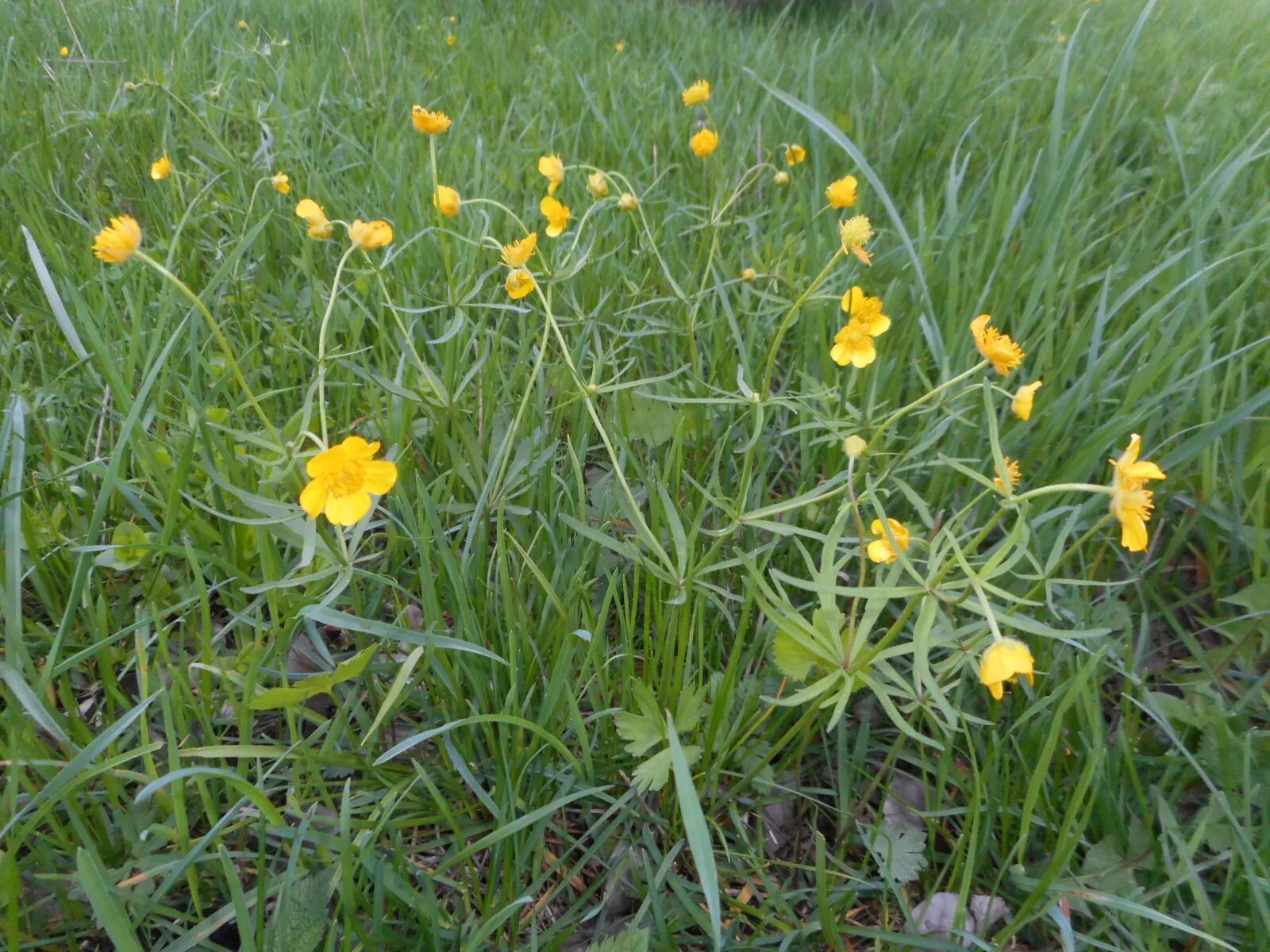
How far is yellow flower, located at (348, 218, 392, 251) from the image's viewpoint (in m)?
1.06

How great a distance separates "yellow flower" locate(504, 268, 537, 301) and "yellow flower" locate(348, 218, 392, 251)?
206mm

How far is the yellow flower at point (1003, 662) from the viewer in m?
0.72

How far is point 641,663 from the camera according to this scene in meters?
1.17

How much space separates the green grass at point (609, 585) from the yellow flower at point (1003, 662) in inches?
2.5

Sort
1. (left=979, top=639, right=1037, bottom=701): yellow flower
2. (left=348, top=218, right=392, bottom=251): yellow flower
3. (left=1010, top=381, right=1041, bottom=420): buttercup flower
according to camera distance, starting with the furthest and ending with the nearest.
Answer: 1. (left=348, top=218, right=392, bottom=251): yellow flower
2. (left=1010, top=381, right=1041, bottom=420): buttercup flower
3. (left=979, top=639, right=1037, bottom=701): yellow flower

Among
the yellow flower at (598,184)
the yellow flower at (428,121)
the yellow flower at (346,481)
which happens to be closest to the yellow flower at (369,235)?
the yellow flower at (428,121)

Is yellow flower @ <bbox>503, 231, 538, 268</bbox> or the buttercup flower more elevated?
the buttercup flower

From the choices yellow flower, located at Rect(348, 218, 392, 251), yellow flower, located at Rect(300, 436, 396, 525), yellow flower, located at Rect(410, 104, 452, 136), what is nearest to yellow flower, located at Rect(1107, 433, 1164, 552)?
yellow flower, located at Rect(300, 436, 396, 525)

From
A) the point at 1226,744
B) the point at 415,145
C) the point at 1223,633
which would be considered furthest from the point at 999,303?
the point at 415,145

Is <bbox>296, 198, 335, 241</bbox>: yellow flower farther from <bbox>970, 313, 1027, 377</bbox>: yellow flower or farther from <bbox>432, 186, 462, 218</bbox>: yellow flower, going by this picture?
<bbox>970, 313, 1027, 377</bbox>: yellow flower

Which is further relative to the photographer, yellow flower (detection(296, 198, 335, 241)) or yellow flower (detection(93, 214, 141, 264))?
yellow flower (detection(296, 198, 335, 241))

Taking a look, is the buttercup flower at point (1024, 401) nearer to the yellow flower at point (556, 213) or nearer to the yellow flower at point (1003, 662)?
the yellow flower at point (1003, 662)

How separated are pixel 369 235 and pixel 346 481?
40 cm

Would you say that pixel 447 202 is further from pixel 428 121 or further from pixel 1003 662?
pixel 1003 662
